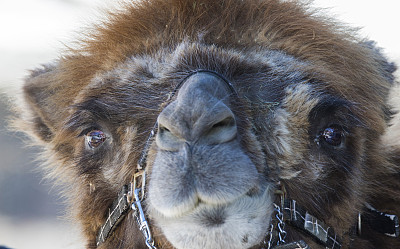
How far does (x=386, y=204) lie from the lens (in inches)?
175

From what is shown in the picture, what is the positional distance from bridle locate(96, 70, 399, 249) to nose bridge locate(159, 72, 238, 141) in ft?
0.73

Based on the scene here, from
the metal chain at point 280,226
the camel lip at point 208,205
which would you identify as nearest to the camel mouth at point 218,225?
the camel lip at point 208,205

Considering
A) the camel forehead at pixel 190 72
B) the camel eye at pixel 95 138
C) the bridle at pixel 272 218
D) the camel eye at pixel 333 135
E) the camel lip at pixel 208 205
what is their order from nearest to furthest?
1. the camel lip at pixel 208 205
2. the bridle at pixel 272 218
3. the camel forehead at pixel 190 72
4. the camel eye at pixel 333 135
5. the camel eye at pixel 95 138

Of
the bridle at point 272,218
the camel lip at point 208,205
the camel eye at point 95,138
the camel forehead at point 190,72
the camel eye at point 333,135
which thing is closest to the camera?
the camel lip at point 208,205

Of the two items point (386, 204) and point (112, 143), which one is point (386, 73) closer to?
point (386, 204)

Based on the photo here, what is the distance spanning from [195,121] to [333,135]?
3.89 feet

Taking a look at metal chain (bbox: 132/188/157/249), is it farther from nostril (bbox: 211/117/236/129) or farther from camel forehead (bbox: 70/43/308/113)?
nostril (bbox: 211/117/236/129)

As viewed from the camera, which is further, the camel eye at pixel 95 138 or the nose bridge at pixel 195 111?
the camel eye at pixel 95 138

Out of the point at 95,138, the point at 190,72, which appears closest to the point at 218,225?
the point at 190,72

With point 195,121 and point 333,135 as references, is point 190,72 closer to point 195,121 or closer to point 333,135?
point 195,121

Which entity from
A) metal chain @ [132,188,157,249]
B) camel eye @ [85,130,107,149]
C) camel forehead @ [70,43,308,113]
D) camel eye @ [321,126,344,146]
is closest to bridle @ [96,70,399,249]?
metal chain @ [132,188,157,249]

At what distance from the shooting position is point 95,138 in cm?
376

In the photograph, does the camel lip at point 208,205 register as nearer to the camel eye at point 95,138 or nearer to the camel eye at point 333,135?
the camel eye at point 333,135

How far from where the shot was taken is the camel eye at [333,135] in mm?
3582
